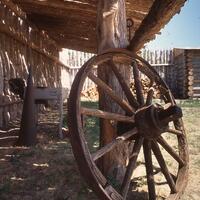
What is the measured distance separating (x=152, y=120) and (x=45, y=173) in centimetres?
182

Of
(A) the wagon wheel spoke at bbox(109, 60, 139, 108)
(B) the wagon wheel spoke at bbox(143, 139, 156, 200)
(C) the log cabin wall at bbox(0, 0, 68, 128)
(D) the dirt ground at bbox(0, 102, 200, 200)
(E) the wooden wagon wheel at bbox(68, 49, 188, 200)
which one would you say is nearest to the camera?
(E) the wooden wagon wheel at bbox(68, 49, 188, 200)

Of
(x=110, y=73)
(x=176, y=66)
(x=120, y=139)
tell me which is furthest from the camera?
(x=176, y=66)

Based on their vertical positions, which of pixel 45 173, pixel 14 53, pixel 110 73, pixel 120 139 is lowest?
pixel 45 173

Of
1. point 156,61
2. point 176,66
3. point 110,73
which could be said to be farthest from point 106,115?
point 156,61

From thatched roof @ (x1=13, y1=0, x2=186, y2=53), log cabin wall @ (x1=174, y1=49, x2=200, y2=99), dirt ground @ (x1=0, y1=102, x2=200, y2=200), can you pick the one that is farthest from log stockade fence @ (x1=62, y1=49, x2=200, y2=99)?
dirt ground @ (x1=0, y1=102, x2=200, y2=200)

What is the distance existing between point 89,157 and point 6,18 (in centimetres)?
623

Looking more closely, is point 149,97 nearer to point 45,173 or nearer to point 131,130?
point 131,130

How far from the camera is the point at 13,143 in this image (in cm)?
567

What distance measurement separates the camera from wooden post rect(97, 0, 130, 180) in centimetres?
372

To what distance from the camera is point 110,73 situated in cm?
375

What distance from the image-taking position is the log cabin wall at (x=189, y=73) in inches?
717

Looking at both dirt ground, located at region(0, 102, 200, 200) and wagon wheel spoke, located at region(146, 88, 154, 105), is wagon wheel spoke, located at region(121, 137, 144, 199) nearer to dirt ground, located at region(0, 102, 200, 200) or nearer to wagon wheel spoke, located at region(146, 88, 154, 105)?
wagon wheel spoke, located at region(146, 88, 154, 105)

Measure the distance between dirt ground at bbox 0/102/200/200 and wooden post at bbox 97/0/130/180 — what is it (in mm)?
418

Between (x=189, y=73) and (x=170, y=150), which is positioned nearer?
(x=170, y=150)
